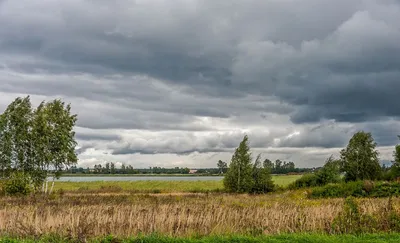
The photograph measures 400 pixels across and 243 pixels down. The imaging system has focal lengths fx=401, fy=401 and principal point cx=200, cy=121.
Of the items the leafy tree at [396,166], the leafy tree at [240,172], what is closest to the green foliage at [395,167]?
the leafy tree at [396,166]

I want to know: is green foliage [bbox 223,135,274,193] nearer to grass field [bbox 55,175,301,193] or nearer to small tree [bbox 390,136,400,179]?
grass field [bbox 55,175,301,193]

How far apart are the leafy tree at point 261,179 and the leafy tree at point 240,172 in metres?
0.67

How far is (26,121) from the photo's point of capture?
4734 cm

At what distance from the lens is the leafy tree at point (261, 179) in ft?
164

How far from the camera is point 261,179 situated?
50094 millimetres

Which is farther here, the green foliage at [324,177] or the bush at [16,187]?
the green foliage at [324,177]

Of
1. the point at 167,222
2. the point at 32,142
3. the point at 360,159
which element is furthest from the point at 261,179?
the point at 167,222

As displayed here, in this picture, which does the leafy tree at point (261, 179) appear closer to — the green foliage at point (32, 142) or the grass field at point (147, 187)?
Result: the grass field at point (147, 187)

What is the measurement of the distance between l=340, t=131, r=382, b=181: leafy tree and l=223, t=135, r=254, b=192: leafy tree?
68.4ft

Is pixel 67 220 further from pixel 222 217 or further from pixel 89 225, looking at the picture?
pixel 222 217

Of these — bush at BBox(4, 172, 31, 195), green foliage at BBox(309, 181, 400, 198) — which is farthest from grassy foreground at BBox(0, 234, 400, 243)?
bush at BBox(4, 172, 31, 195)

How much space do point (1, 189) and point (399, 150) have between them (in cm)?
5159

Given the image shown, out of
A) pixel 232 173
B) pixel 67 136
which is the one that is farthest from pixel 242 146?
pixel 67 136

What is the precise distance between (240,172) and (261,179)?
9.00 feet
